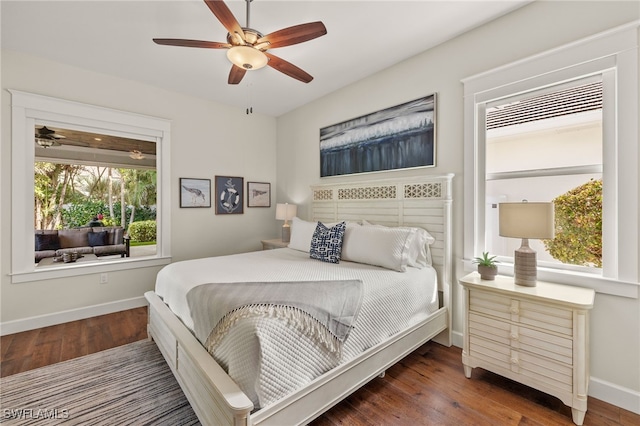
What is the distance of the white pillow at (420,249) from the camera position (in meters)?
2.43

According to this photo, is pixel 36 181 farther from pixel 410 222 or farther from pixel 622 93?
pixel 622 93

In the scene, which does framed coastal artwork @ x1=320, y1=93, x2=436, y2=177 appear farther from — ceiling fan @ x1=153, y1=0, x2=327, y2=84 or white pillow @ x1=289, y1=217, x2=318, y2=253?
ceiling fan @ x1=153, y1=0, x2=327, y2=84

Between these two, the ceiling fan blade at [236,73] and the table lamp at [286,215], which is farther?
the table lamp at [286,215]

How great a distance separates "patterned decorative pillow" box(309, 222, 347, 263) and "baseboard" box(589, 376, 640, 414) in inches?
77.2

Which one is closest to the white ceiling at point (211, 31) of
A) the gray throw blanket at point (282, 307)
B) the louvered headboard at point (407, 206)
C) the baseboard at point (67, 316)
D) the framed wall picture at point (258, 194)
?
the louvered headboard at point (407, 206)

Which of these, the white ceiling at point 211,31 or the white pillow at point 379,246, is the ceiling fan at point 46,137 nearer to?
the white ceiling at point 211,31

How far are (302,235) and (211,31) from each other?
2166 millimetres

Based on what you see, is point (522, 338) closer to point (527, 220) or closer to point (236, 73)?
point (527, 220)

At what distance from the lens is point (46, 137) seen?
9.92 feet

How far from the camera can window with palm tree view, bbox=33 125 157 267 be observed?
120 inches

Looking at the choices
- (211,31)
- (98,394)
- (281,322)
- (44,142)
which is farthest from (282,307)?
(44,142)

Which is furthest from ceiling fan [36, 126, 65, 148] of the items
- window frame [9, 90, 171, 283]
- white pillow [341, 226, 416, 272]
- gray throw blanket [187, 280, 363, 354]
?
white pillow [341, 226, 416, 272]

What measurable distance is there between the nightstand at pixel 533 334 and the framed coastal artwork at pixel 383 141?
136cm

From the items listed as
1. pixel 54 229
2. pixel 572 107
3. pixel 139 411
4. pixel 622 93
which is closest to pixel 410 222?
pixel 572 107
